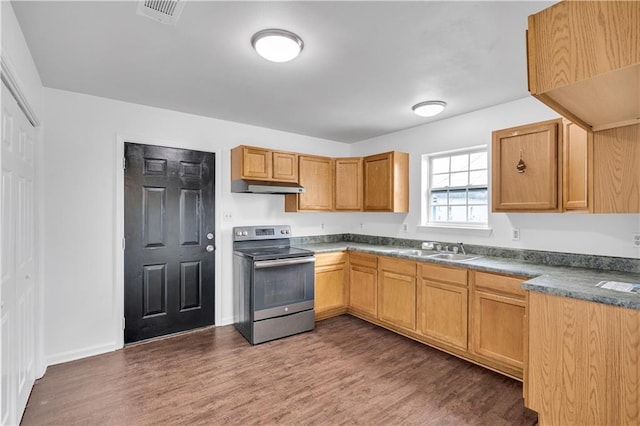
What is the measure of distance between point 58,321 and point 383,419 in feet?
9.65

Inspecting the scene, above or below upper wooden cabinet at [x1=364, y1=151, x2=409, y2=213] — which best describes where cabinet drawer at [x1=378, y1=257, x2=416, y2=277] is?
below

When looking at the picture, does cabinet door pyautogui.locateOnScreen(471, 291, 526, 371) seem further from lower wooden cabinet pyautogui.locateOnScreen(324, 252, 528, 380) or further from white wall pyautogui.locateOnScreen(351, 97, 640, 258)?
white wall pyautogui.locateOnScreen(351, 97, 640, 258)

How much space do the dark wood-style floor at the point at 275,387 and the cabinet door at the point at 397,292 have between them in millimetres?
280

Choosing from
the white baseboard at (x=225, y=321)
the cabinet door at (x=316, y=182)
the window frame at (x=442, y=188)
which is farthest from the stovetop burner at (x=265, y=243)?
the window frame at (x=442, y=188)

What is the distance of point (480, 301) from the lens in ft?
8.91

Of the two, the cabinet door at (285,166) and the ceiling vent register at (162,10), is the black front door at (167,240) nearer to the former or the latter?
the cabinet door at (285,166)

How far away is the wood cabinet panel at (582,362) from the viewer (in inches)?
63.7

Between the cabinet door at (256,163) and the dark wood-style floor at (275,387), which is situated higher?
the cabinet door at (256,163)

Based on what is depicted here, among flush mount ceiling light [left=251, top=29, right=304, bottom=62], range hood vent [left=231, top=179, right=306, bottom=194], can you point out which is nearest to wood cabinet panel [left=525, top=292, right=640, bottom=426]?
flush mount ceiling light [left=251, top=29, right=304, bottom=62]

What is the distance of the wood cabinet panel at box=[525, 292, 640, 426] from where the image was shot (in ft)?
5.31

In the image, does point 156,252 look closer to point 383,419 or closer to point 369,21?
point 383,419

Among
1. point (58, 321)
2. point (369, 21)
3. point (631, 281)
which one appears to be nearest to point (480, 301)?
point (631, 281)

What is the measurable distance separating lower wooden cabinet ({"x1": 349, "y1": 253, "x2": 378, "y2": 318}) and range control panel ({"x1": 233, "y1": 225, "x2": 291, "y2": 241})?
0.95 meters

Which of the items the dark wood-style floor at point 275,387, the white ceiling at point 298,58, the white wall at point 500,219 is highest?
the white ceiling at point 298,58
